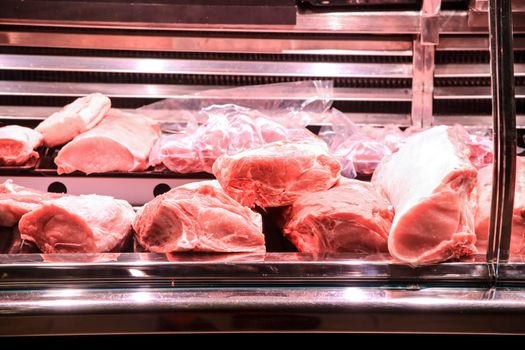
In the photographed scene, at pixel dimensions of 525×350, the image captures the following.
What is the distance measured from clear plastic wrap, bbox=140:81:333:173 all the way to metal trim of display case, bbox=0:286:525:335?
0.98 m

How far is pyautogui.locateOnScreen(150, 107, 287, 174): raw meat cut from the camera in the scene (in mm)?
3023

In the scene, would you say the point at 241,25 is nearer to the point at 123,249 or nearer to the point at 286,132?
the point at 286,132

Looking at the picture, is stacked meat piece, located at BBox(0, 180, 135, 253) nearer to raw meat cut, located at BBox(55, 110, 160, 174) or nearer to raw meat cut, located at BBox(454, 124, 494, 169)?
raw meat cut, located at BBox(55, 110, 160, 174)

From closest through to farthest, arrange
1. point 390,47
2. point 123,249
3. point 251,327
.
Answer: point 251,327 < point 123,249 < point 390,47

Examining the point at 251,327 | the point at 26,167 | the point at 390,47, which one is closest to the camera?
the point at 251,327

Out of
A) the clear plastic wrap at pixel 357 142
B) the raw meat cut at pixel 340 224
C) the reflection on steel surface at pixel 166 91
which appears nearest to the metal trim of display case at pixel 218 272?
the raw meat cut at pixel 340 224

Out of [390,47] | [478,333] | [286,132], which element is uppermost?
[390,47]

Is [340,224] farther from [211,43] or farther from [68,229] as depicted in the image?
[211,43]

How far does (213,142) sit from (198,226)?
80 cm

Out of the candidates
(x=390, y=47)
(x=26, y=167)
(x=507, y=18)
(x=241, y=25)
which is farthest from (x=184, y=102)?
(x=507, y=18)

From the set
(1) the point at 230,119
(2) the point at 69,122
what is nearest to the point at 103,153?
(2) the point at 69,122

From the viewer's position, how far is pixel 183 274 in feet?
7.25

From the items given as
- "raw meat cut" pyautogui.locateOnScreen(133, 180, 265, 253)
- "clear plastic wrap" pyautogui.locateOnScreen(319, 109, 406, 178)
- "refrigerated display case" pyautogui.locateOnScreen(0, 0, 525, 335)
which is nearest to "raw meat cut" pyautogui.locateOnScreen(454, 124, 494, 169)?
"refrigerated display case" pyautogui.locateOnScreen(0, 0, 525, 335)

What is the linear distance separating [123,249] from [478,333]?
118 centimetres
